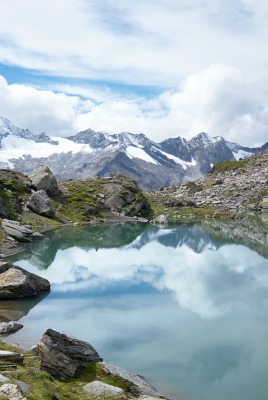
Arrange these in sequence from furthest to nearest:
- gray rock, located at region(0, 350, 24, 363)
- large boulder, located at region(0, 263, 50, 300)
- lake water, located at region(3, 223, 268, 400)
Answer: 1. large boulder, located at region(0, 263, 50, 300)
2. lake water, located at region(3, 223, 268, 400)
3. gray rock, located at region(0, 350, 24, 363)

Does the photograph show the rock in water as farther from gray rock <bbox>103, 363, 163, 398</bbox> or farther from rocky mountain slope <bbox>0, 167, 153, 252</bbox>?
rocky mountain slope <bbox>0, 167, 153, 252</bbox>

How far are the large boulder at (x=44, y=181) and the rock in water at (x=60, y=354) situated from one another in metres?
105

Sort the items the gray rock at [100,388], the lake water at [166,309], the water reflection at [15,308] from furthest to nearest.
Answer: the water reflection at [15,308] < the lake water at [166,309] < the gray rock at [100,388]

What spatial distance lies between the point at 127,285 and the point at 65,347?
34.0 m

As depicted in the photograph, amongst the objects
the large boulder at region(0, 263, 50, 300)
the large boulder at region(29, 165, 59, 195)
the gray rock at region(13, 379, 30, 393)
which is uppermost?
the large boulder at region(29, 165, 59, 195)

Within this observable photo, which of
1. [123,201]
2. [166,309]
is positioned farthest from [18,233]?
[123,201]

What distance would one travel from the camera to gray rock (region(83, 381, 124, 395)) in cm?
2345

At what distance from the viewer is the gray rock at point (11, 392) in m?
17.8

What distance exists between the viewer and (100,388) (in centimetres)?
2372

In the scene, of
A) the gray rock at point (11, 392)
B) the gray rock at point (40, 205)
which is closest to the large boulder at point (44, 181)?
the gray rock at point (40, 205)

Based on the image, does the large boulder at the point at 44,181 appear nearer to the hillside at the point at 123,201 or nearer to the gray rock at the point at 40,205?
the hillside at the point at 123,201

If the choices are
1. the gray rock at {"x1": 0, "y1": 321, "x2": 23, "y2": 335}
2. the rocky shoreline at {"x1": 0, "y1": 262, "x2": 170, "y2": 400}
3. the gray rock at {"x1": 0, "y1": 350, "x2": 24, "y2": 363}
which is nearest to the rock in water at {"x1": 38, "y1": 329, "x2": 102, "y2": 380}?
the rocky shoreline at {"x1": 0, "y1": 262, "x2": 170, "y2": 400}

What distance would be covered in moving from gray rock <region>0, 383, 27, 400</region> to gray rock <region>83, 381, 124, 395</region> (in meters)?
6.00

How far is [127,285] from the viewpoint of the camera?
60.2 m
